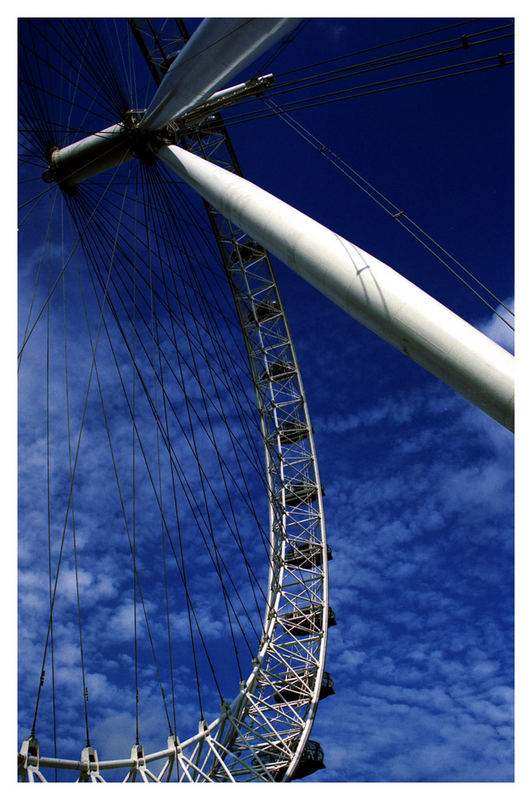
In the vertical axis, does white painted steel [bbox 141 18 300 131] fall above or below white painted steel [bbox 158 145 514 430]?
above

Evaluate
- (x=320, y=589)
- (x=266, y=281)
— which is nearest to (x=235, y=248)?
(x=266, y=281)

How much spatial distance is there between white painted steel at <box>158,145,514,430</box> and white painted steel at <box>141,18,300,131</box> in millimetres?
1911

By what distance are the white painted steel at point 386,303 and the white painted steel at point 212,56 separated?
1911 mm

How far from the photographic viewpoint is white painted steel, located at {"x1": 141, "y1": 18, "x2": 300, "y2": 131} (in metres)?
8.47

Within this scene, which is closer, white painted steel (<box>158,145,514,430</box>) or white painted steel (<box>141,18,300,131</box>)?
white painted steel (<box>158,145,514,430</box>)

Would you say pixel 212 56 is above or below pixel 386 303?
above

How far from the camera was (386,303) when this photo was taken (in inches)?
274

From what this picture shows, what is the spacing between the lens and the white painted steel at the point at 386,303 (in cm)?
617

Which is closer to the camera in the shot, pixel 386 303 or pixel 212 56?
pixel 386 303

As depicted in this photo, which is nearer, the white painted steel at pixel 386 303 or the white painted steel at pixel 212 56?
the white painted steel at pixel 386 303

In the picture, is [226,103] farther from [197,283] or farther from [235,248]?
[235,248]

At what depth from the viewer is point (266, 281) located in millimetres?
31984

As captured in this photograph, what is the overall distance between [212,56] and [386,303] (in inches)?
209
